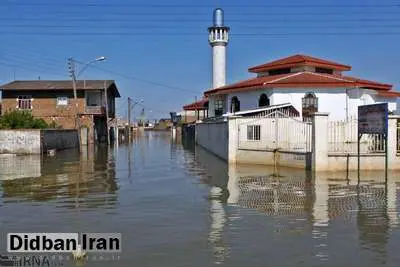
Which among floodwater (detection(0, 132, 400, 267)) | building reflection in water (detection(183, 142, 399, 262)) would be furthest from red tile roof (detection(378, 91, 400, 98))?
floodwater (detection(0, 132, 400, 267))

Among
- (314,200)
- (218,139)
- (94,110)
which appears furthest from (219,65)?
(314,200)

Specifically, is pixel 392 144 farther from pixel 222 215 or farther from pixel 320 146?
pixel 222 215

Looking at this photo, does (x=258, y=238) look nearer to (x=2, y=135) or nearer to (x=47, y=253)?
(x=47, y=253)

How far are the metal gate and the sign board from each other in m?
2.47

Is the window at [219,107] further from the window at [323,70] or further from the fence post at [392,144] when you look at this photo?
the fence post at [392,144]

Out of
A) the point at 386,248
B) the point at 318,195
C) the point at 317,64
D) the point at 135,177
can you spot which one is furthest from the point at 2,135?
the point at 386,248

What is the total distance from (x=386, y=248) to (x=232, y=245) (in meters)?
2.33

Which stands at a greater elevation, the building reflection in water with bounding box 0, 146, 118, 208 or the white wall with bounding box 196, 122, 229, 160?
the white wall with bounding box 196, 122, 229, 160

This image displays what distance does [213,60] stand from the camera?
58.6 metres

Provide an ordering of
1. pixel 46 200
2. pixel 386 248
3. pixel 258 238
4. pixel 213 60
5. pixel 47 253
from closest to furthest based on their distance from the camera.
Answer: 1. pixel 47 253
2. pixel 386 248
3. pixel 258 238
4. pixel 46 200
5. pixel 213 60

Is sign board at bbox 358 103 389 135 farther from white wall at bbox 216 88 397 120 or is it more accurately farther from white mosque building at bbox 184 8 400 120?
white wall at bbox 216 88 397 120

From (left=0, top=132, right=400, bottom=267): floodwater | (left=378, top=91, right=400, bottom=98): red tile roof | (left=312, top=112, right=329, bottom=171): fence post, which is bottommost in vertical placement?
(left=0, top=132, right=400, bottom=267): floodwater

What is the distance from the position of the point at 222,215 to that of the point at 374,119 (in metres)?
9.03

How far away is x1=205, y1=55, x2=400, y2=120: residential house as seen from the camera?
35.7 metres
